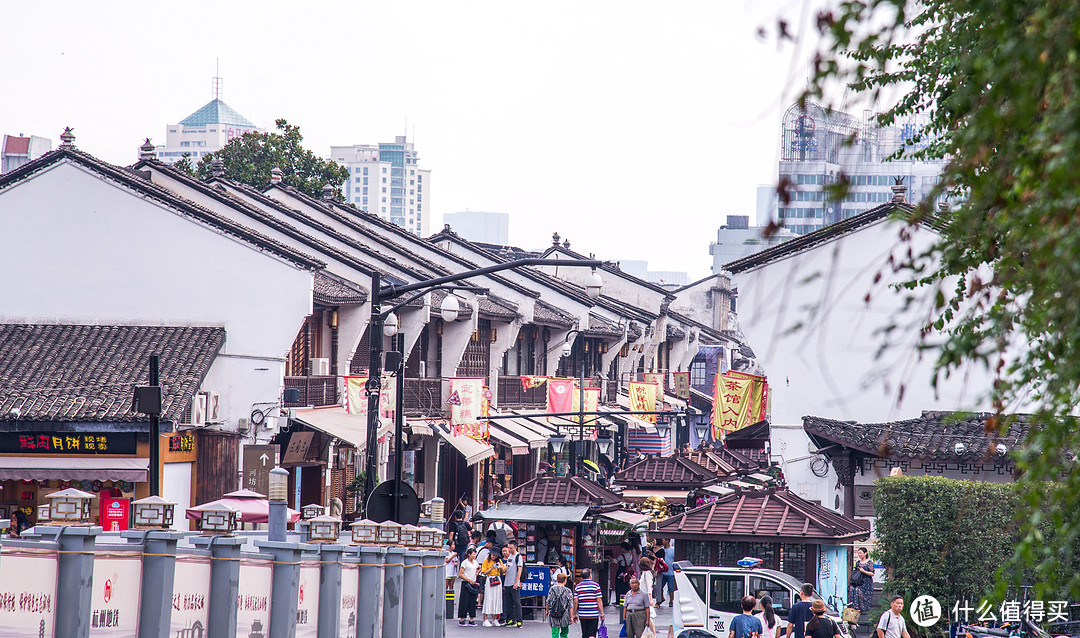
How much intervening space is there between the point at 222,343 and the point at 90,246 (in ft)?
12.4

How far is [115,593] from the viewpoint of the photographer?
1123cm

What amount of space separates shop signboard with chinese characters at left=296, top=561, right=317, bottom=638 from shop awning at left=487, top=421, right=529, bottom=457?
24.8 meters

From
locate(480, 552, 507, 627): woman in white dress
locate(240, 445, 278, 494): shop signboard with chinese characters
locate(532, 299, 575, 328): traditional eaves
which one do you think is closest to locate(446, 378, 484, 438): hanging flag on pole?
locate(240, 445, 278, 494): shop signboard with chinese characters

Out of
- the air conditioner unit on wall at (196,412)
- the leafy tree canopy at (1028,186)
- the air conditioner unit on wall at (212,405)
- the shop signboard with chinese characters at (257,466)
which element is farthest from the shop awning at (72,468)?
the leafy tree canopy at (1028,186)

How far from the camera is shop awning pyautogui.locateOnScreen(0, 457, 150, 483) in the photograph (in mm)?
24750

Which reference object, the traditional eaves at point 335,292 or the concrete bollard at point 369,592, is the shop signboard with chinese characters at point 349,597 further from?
the traditional eaves at point 335,292

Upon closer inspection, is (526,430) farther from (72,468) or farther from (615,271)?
(615,271)

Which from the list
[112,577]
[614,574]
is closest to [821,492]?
[614,574]

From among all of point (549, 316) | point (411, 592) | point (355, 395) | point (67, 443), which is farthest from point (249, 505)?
point (549, 316)

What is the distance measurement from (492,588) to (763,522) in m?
6.32

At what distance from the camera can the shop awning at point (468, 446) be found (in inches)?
1380

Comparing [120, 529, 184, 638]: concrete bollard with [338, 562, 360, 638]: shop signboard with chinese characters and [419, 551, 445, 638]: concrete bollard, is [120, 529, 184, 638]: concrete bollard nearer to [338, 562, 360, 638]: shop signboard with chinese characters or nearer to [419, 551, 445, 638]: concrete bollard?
[338, 562, 360, 638]: shop signboard with chinese characters

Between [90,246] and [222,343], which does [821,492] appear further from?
[90,246]

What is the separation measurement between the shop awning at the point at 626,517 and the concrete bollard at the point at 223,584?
13.6 metres
